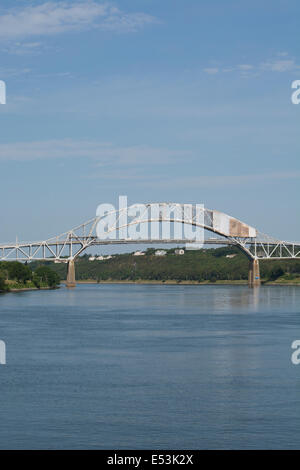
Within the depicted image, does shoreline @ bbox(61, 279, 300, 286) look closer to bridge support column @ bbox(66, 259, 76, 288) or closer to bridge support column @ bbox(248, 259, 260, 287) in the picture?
bridge support column @ bbox(248, 259, 260, 287)

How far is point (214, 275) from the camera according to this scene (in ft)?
355

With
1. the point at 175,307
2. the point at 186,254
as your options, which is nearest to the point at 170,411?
the point at 175,307

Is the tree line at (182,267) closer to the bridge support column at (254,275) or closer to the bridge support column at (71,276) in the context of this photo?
the bridge support column at (254,275)

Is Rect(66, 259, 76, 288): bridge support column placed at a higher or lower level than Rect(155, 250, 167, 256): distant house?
lower

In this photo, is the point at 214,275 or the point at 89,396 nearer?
the point at 89,396

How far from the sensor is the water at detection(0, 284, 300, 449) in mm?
12680

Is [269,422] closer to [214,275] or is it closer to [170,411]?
[170,411]

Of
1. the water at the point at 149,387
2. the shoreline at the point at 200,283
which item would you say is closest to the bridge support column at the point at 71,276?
the shoreline at the point at 200,283

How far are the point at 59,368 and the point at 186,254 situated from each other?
369 ft

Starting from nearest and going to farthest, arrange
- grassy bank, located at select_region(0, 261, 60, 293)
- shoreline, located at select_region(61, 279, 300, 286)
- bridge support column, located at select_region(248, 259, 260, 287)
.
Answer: grassy bank, located at select_region(0, 261, 60, 293) < bridge support column, located at select_region(248, 259, 260, 287) < shoreline, located at select_region(61, 279, 300, 286)

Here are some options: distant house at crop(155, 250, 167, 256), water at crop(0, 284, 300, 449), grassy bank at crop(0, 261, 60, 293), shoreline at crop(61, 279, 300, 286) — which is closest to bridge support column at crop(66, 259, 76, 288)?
grassy bank at crop(0, 261, 60, 293)

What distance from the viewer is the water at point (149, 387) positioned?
41.6 ft

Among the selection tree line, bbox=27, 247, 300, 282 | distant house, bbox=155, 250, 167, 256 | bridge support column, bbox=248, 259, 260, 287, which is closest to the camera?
bridge support column, bbox=248, 259, 260, 287

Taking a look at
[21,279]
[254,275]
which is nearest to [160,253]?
[254,275]
